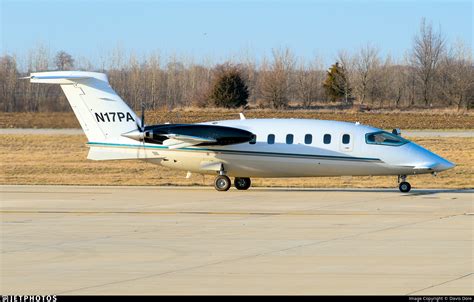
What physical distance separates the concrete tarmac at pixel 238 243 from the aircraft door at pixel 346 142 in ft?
5.11

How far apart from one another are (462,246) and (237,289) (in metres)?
6.44

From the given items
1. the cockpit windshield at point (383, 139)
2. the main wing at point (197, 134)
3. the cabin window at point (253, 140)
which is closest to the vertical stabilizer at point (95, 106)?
the main wing at point (197, 134)

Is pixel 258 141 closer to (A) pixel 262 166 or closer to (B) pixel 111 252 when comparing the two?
(A) pixel 262 166

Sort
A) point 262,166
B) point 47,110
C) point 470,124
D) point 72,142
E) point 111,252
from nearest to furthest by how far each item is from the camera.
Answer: point 111,252
point 262,166
point 47,110
point 72,142
point 470,124

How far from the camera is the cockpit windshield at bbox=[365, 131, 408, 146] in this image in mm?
30000

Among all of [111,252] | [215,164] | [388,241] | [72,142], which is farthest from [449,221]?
[72,142]

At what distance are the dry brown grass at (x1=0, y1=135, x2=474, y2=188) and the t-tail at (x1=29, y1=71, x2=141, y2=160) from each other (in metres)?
4.26

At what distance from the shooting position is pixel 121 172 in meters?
40.5

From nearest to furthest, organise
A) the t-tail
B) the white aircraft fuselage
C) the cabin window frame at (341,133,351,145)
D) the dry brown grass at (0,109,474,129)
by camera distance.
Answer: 1. the white aircraft fuselage
2. the cabin window frame at (341,133,351,145)
3. the t-tail
4. the dry brown grass at (0,109,474,129)

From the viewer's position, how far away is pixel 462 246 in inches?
705

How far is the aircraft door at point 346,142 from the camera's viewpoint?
30047mm

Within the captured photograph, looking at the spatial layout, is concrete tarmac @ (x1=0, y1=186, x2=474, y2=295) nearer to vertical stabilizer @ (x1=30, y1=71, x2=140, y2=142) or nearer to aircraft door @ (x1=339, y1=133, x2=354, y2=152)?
aircraft door @ (x1=339, y1=133, x2=354, y2=152)

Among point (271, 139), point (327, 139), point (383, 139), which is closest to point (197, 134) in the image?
point (271, 139)

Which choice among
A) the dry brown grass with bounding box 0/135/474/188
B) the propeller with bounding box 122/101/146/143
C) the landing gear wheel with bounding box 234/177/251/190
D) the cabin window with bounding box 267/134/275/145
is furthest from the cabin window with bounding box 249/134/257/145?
the dry brown grass with bounding box 0/135/474/188
